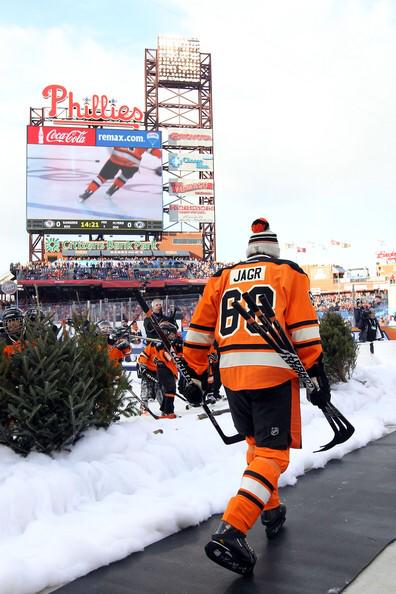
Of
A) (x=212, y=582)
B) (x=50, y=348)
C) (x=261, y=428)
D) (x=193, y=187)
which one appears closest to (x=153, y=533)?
(x=212, y=582)

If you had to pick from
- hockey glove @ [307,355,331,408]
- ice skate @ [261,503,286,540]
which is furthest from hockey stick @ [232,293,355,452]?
ice skate @ [261,503,286,540]

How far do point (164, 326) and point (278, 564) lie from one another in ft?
20.2

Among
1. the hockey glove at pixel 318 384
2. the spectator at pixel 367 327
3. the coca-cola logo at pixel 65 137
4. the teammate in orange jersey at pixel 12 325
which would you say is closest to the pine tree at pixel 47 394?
the teammate in orange jersey at pixel 12 325

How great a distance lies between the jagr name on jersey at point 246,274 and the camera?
3.53m

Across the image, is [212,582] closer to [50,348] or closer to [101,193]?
[50,348]

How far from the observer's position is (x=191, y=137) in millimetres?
53344

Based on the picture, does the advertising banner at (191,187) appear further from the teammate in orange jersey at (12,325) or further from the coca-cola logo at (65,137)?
the teammate in orange jersey at (12,325)

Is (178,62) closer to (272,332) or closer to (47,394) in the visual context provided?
(47,394)

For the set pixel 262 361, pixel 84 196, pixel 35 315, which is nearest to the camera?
pixel 262 361

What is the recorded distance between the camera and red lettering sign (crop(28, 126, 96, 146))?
4488 cm

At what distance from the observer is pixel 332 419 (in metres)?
3.67

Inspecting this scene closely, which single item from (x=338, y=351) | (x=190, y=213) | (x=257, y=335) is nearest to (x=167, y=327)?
(x=338, y=351)

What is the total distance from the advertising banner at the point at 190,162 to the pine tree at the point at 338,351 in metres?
44.5

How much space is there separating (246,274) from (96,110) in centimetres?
4890
